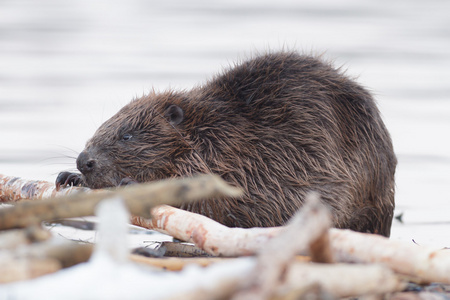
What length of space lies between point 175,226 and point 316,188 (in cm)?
114

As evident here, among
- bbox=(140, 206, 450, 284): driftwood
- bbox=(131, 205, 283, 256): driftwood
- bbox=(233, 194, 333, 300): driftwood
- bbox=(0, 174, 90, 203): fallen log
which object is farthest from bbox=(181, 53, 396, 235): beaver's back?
bbox=(233, 194, 333, 300): driftwood

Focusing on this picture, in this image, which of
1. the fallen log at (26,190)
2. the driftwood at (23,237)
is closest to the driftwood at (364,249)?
the driftwood at (23,237)

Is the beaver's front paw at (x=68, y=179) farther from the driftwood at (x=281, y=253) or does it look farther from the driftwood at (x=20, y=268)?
the driftwood at (x=281, y=253)

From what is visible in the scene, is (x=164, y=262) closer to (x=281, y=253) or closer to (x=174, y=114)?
(x=281, y=253)

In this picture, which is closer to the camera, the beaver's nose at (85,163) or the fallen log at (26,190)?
the fallen log at (26,190)

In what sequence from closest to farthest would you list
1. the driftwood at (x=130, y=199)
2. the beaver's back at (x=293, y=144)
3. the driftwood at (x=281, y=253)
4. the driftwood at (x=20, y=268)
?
the driftwood at (x=281, y=253) → the driftwood at (x=130, y=199) → the driftwood at (x=20, y=268) → the beaver's back at (x=293, y=144)

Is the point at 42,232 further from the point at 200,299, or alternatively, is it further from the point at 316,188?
the point at 316,188

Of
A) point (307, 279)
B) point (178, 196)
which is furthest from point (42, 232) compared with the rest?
point (307, 279)

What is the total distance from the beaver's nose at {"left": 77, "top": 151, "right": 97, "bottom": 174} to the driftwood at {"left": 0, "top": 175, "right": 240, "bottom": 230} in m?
1.64

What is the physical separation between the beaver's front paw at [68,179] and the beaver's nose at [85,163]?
4.8 inches

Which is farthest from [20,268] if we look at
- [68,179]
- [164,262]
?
[68,179]

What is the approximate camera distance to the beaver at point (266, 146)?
346cm

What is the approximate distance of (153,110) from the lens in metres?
3.64

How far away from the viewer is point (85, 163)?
337 cm
